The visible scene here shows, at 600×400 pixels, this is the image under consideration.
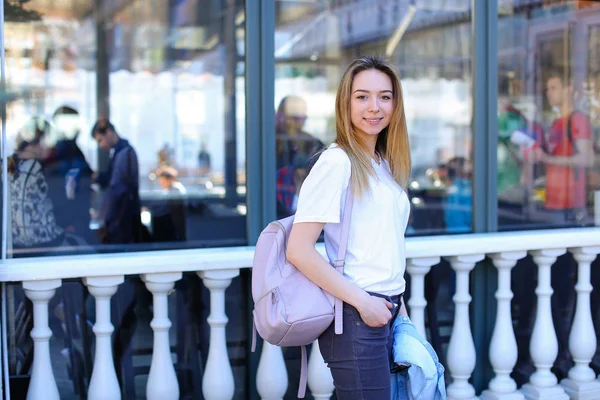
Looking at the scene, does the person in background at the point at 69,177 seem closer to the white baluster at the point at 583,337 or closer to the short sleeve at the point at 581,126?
the white baluster at the point at 583,337

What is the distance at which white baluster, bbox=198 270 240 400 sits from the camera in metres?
2.81

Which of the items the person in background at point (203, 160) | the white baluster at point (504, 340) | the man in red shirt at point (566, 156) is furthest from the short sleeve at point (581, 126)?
the person in background at point (203, 160)

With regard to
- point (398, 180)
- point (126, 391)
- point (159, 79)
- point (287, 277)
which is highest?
point (159, 79)

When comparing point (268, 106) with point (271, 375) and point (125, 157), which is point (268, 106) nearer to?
point (271, 375)

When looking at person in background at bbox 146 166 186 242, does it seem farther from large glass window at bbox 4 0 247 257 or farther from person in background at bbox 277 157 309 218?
person in background at bbox 277 157 309 218

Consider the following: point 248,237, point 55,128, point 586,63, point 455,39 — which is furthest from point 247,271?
point 55,128

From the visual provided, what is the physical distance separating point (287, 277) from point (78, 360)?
1.52 meters

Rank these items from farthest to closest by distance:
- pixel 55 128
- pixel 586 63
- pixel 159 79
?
pixel 159 79 < pixel 55 128 < pixel 586 63

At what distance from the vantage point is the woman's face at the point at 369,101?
198 centimetres

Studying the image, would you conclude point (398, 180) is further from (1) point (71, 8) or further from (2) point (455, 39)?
(1) point (71, 8)

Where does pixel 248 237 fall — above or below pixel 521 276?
above

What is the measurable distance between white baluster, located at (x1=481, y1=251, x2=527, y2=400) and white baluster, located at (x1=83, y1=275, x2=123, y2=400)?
1.59 meters

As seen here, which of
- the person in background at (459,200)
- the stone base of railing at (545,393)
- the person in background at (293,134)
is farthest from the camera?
the person in background at (293,134)

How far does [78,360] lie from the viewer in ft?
10.1
